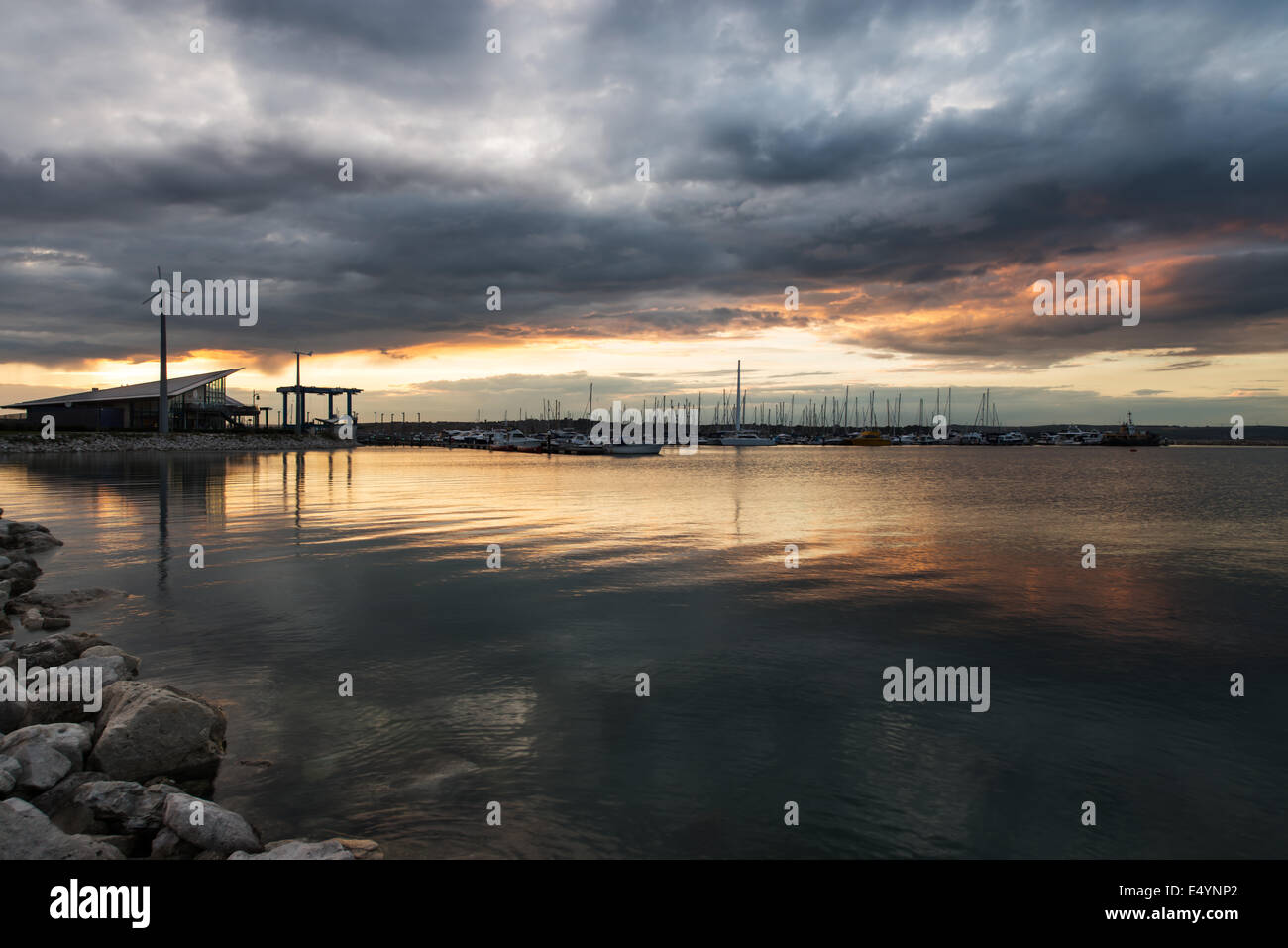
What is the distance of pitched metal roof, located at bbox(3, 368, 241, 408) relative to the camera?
126250 mm

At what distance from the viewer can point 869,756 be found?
30.3 feet

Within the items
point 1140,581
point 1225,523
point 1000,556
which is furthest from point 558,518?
point 1225,523

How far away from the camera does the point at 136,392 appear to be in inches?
5079

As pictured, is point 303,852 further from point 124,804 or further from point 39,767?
point 39,767

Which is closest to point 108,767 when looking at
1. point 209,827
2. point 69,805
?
point 69,805

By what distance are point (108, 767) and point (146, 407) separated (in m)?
140

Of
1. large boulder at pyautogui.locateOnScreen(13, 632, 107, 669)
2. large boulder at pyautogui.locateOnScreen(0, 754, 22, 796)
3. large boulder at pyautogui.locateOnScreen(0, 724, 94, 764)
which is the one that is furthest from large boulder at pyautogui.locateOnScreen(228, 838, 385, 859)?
large boulder at pyautogui.locateOnScreen(13, 632, 107, 669)

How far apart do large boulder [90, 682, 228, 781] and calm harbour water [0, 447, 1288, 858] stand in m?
0.36

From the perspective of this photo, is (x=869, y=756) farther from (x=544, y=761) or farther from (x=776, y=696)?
(x=544, y=761)

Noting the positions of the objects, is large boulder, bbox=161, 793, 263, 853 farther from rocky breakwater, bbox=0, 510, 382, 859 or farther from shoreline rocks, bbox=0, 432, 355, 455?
shoreline rocks, bbox=0, 432, 355, 455

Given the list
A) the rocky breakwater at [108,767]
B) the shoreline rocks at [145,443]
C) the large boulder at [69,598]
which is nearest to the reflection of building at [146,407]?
the shoreline rocks at [145,443]
